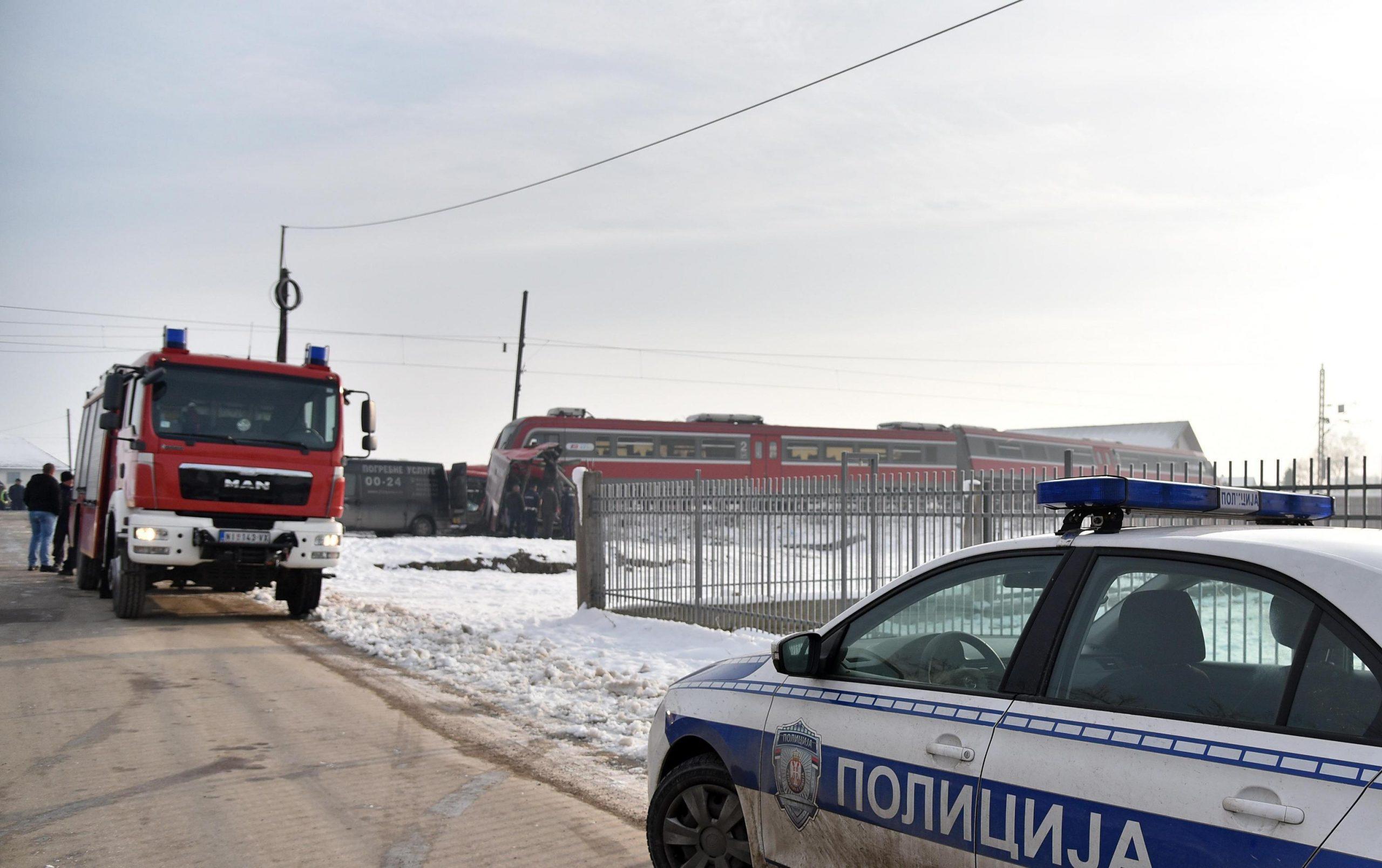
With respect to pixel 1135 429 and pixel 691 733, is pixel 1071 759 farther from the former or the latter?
pixel 1135 429

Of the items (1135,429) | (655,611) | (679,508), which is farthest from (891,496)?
(1135,429)

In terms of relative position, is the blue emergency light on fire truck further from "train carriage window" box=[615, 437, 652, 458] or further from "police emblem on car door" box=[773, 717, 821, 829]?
"train carriage window" box=[615, 437, 652, 458]

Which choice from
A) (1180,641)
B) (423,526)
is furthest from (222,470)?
(423,526)

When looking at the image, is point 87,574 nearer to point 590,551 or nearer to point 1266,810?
point 590,551

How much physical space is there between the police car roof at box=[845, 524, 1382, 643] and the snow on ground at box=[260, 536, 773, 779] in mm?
4183

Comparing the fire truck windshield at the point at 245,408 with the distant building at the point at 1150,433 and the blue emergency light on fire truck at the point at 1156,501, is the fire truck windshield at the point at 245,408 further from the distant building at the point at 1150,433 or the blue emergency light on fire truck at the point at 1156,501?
the distant building at the point at 1150,433

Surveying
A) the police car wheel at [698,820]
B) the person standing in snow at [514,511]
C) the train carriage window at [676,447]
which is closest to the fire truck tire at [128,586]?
the police car wheel at [698,820]

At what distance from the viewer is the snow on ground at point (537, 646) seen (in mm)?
8453

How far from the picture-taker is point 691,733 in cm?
433

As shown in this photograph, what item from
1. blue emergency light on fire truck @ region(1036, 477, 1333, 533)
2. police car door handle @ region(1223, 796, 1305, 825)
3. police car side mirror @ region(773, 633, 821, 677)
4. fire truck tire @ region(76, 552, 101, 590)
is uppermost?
blue emergency light on fire truck @ region(1036, 477, 1333, 533)

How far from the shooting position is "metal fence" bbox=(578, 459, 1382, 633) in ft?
28.9

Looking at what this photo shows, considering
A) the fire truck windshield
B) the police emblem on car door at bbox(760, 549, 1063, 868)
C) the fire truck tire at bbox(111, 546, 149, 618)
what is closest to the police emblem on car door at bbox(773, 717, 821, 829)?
the police emblem on car door at bbox(760, 549, 1063, 868)

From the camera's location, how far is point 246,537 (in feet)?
43.0

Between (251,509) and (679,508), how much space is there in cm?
505
